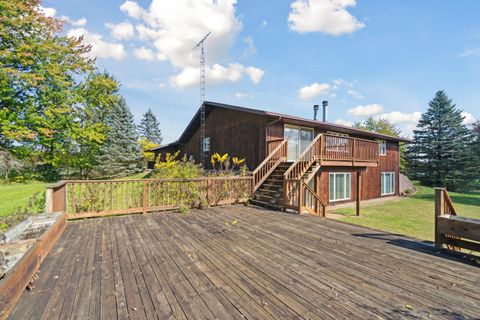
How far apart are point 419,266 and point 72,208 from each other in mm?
7461

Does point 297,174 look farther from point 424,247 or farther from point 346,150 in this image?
point 424,247

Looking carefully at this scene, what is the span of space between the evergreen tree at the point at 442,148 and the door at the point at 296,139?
22.6 meters

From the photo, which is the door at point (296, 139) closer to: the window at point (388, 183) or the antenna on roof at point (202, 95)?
the antenna on roof at point (202, 95)

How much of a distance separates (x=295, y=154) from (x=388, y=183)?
395 inches

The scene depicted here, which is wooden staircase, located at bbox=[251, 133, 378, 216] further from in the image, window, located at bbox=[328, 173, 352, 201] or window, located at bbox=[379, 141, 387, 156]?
window, located at bbox=[379, 141, 387, 156]

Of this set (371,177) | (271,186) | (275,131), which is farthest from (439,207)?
(371,177)

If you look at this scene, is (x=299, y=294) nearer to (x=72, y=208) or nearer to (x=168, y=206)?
(x=168, y=206)

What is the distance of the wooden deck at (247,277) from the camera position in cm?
212

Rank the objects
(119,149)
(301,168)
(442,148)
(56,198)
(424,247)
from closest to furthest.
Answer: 1. (424,247)
2. (56,198)
3. (301,168)
4. (119,149)
5. (442,148)

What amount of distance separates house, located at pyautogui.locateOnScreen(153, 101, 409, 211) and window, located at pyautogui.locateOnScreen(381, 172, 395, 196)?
7 centimetres

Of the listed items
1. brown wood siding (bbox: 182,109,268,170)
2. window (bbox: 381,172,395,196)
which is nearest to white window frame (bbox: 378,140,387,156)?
window (bbox: 381,172,395,196)

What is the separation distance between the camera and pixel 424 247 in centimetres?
393

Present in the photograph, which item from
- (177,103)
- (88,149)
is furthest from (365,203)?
(88,149)

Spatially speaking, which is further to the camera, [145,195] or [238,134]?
[238,134]
